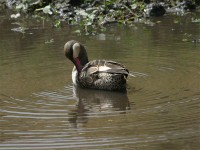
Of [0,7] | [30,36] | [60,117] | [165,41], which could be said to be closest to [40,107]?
[60,117]

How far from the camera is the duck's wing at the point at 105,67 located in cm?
1027

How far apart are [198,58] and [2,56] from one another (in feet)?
13.7

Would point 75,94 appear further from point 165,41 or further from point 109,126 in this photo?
point 165,41

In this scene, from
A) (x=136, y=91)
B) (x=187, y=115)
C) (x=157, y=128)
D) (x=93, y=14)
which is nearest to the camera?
(x=157, y=128)

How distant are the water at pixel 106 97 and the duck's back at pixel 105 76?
0.13m

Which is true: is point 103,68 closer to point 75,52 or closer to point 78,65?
point 78,65

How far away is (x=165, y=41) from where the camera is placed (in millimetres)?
14812

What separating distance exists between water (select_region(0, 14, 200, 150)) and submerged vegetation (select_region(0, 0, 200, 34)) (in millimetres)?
1579

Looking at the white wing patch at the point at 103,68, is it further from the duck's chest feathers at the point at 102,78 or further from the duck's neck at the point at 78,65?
the duck's neck at the point at 78,65

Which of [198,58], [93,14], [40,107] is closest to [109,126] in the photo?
[40,107]

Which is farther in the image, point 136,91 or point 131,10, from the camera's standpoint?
point 131,10

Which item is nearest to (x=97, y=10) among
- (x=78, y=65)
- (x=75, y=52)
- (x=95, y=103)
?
(x=75, y=52)

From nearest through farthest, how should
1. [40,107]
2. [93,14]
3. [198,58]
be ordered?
[40,107] < [198,58] < [93,14]

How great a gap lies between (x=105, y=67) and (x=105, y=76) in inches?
5.9
